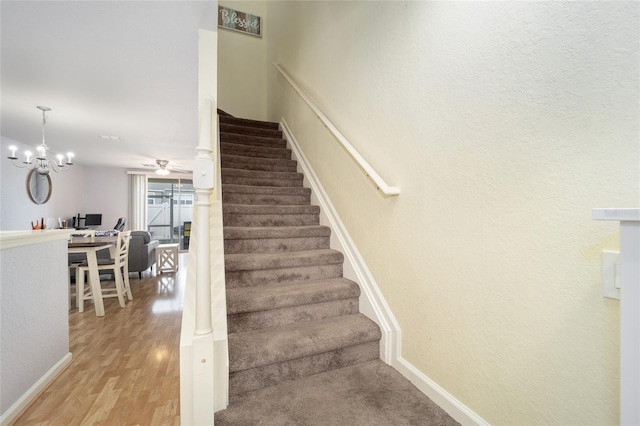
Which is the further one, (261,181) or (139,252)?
(139,252)

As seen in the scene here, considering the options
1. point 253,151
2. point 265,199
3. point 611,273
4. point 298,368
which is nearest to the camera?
point 611,273

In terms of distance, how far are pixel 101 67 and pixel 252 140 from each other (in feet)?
5.27

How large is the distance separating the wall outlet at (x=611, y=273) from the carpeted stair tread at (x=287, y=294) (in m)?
1.29

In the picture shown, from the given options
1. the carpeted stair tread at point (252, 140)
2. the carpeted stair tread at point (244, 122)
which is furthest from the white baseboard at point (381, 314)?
the carpeted stair tread at point (244, 122)

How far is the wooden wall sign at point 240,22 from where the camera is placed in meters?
5.06

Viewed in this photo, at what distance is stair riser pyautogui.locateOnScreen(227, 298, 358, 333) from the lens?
1.62 metres

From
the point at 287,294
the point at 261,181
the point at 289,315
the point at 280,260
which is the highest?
the point at 261,181

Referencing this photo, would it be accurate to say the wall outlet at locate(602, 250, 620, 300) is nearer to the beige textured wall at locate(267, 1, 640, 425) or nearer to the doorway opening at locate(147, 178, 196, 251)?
the beige textured wall at locate(267, 1, 640, 425)

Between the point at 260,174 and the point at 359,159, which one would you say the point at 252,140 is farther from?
the point at 359,159

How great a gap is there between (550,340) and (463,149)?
2.60ft

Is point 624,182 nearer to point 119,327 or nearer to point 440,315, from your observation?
point 440,315

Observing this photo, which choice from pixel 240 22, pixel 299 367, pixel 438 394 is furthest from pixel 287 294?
pixel 240 22

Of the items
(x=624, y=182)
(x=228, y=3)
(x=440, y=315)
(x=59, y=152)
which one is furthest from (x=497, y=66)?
(x=59, y=152)

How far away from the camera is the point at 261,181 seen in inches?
114
